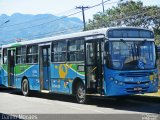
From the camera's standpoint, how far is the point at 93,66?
16531mm

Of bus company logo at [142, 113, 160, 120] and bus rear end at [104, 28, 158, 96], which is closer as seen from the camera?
bus company logo at [142, 113, 160, 120]

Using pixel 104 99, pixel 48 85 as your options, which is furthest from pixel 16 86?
pixel 104 99

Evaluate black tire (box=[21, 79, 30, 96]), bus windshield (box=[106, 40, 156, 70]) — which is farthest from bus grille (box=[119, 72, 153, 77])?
black tire (box=[21, 79, 30, 96])

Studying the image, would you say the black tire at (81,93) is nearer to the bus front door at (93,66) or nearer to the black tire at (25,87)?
the bus front door at (93,66)

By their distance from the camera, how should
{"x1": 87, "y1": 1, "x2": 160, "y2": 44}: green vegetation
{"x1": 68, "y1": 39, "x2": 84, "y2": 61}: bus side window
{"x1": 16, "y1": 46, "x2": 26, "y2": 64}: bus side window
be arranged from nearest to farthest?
1. {"x1": 68, "y1": 39, "x2": 84, "y2": 61}: bus side window
2. {"x1": 16, "y1": 46, "x2": 26, "y2": 64}: bus side window
3. {"x1": 87, "y1": 1, "x2": 160, "y2": 44}: green vegetation

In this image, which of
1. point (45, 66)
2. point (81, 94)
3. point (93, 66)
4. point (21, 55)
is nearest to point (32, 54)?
point (21, 55)

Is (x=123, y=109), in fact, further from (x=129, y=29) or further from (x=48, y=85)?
(x=48, y=85)

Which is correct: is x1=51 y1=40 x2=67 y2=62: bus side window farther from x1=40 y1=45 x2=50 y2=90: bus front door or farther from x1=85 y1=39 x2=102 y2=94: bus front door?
x1=85 y1=39 x2=102 y2=94: bus front door

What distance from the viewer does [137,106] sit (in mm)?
15805

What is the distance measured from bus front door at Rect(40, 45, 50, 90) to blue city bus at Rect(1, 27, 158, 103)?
588mm

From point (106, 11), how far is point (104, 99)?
46.2m

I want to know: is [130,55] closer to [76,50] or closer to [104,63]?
[104,63]

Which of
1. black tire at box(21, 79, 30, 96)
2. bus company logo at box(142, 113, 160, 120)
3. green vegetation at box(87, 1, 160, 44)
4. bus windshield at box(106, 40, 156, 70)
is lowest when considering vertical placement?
bus company logo at box(142, 113, 160, 120)

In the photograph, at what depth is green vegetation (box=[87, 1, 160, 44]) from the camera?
190 feet
